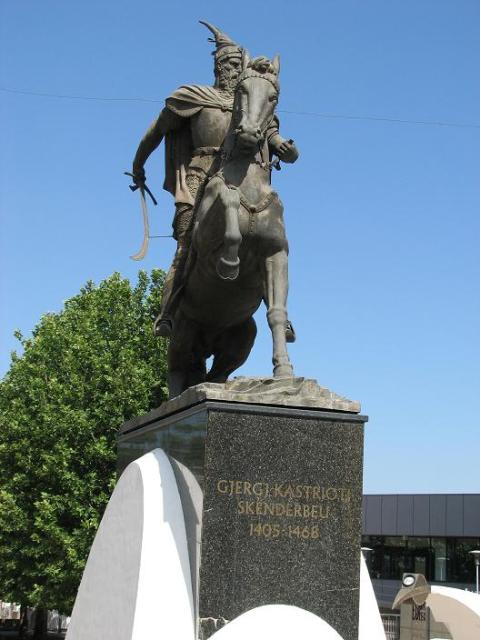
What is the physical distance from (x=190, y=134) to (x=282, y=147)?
1390 millimetres

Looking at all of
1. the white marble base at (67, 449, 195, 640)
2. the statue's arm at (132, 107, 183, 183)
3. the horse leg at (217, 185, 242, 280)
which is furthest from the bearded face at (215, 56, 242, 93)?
the white marble base at (67, 449, 195, 640)

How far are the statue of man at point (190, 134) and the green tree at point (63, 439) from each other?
531 inches

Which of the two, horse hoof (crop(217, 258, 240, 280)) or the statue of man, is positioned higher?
the statue of man

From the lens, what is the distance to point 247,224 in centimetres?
777

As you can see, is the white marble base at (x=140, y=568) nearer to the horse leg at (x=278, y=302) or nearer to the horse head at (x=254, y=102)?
the horse leg at (x=278, y=302)

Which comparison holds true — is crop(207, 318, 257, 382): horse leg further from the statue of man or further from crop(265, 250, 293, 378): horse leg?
crop(265, 250, 293, 378): horse leg

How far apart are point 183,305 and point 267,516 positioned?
107 inches

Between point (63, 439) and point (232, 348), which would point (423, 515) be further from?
point (232, 348)

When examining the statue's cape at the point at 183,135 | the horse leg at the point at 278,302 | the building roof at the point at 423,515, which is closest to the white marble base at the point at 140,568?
the horse leg at the point at 278,302

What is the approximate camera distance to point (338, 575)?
6871 mm

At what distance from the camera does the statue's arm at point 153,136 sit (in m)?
9.50

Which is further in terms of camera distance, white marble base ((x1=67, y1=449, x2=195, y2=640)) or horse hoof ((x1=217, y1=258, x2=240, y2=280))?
horse hoof ((x1=217, y1=258, x2=240, y2=280))

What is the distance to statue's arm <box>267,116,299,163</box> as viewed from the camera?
339 inches

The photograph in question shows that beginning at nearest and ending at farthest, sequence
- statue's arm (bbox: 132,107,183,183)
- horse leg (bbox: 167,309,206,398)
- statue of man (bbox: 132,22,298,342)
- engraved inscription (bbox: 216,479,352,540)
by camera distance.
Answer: engraved inscription (bbox: 216,479,352,540)
statue of man (bbox: 132,22,298,342)
horse leg (bbox: 167,309,206,398)
statue's arm (bbox: 132,107,183,183)
